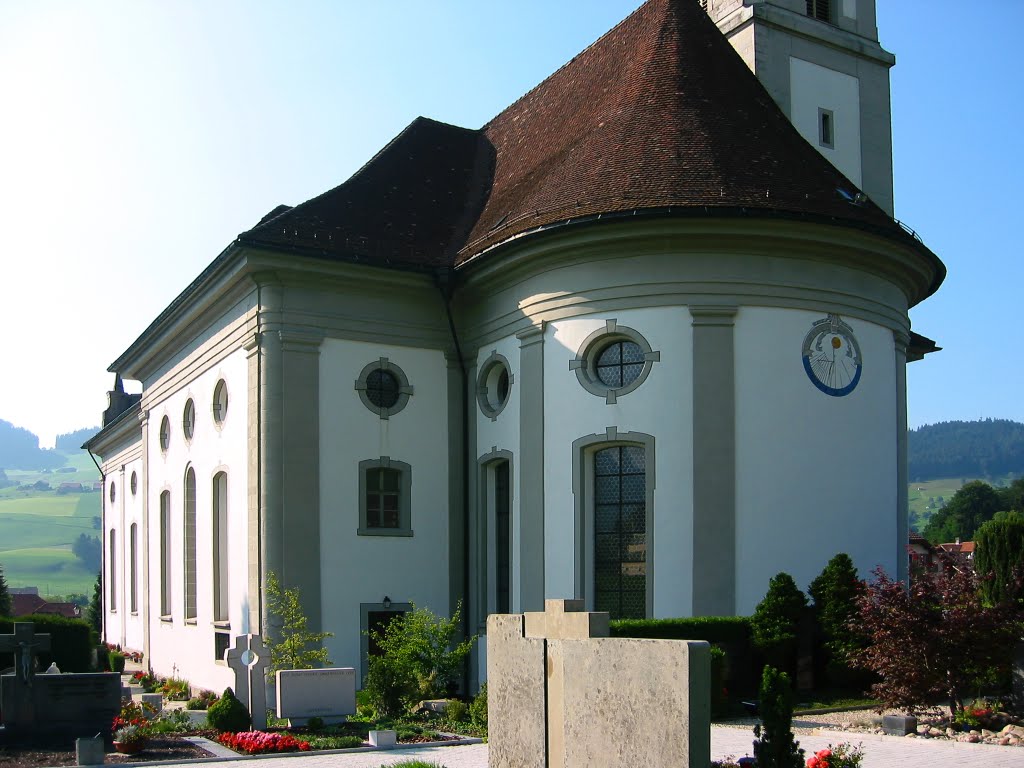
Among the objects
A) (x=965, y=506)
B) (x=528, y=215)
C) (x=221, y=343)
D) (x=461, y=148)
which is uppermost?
(x=461, y=148)

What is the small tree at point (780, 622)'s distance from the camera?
18891 millimetres

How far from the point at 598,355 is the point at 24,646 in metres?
10.4

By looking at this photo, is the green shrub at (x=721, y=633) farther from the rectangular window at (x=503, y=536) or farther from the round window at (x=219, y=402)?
the round window at (x=219, y=402)

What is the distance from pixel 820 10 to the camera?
93.9ft

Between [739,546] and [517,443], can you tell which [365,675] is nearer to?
[517,443]

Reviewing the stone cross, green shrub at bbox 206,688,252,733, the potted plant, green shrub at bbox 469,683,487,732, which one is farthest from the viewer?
green shrub at bbox 469,683,487,732

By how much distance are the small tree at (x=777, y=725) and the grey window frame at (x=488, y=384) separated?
1353 centimetres

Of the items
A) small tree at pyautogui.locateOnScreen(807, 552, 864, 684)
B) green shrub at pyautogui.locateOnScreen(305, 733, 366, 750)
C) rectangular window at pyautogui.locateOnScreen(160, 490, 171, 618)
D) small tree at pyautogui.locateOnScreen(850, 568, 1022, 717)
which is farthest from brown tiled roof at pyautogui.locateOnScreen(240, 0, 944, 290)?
green shrub at pyautogui.locateOnScreen(305, 733, 366, 750)

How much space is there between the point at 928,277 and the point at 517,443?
8631 mm

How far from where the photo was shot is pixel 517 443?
2266cm

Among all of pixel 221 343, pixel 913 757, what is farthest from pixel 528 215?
pixel 913 757

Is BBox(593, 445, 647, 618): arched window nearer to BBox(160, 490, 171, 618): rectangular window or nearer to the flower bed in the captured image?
the flower bed

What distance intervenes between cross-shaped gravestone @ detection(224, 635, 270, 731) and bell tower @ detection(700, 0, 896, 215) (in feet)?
54.2

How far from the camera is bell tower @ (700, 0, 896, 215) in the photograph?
2691cm
